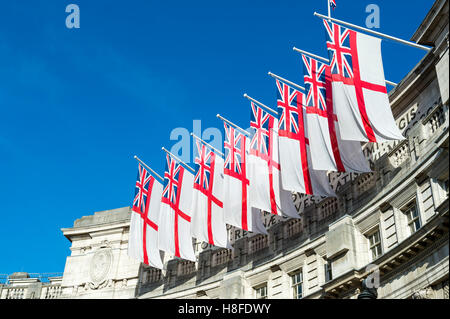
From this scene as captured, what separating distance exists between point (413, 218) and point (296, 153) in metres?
6.92

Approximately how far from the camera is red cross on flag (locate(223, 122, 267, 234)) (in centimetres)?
3631

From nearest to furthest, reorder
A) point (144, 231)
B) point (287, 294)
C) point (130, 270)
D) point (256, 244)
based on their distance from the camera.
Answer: point (287, 294) → point (256, 244) → point (144, 231) → point (130, 270)

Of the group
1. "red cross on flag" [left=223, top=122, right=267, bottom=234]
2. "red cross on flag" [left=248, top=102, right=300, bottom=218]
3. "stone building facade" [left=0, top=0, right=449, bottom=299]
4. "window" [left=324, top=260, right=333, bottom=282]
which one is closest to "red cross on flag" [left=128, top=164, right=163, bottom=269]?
"stone building facade" [left=0, top=0, right=449, bottom=299]

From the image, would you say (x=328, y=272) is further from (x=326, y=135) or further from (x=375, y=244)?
(x=326, y=135)

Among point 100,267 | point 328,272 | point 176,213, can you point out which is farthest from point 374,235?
point 100,267

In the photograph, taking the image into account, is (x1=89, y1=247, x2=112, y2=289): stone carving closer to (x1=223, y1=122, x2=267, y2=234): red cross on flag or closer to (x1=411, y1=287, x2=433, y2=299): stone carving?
(x1=223, y1=122, x2=267, y2=234): red cross on flag

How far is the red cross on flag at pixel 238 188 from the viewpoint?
36.3 metres

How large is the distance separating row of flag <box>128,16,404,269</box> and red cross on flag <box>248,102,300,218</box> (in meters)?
0.05

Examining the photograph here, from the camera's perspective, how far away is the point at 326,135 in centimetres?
3189

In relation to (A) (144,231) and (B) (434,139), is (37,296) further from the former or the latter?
(B) (434,139)

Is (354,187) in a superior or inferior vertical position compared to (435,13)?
inferior

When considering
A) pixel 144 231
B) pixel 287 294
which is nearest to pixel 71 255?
pixel 144 231
